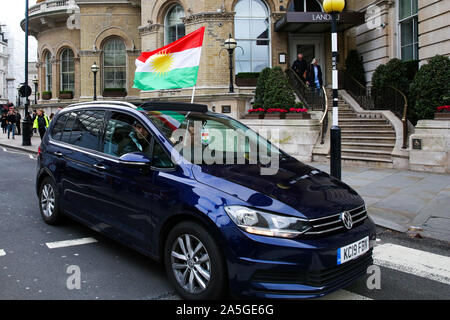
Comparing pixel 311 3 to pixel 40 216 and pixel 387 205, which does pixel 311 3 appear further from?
pixel 40 216

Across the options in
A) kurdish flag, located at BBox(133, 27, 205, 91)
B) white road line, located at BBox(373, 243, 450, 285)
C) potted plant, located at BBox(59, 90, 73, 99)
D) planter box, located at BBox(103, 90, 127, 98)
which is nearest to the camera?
white road line, located at BBox(373, 243, 450, 285)

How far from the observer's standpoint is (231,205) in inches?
124

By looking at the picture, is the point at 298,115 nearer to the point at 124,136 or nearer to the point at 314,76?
the point at 314,76

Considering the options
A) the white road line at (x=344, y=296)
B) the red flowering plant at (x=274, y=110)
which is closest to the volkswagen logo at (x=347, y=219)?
the white road line at (x=344, y=296)

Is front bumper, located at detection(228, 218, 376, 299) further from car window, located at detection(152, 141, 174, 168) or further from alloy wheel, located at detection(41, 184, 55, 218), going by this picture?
alloy wheel, located at detection(41, 184, 55, 218)

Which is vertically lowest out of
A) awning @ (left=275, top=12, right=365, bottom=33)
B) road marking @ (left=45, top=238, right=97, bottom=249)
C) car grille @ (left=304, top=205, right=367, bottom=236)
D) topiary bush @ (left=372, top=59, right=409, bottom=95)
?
road marking @ (left=45, top=238, right=97, bottom=249)

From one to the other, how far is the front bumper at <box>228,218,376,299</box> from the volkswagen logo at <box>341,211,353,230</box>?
398 millimetres

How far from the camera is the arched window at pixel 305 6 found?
1998cm

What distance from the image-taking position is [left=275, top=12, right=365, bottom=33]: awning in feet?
57.8

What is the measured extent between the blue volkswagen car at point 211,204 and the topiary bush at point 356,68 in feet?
50.8

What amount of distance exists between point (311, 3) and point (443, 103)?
37.5 ft

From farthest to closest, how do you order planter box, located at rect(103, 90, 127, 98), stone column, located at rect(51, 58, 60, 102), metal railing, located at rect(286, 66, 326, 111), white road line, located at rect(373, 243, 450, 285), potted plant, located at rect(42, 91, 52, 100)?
potted plant, located at rect(42, 91, 52, 100)
stone column, located at rect(51, 58, 60, 102)
planter box, located at rect(103, 90, 127, 98)
metal railing, located at rect(286, 66, 326, 111)
white road line, located at rect(373, 243, 450, 285)

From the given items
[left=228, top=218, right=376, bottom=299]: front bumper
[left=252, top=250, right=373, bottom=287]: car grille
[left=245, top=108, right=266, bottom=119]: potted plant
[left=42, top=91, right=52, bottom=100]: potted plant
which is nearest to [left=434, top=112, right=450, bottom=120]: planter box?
[left=245, top=108, right=266, bottom=119]: potted plant

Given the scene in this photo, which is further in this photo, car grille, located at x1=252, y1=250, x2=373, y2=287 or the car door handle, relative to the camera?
the car door handle
